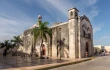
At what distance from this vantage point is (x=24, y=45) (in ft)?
140

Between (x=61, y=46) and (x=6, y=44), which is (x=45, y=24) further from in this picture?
(x=6, y=44)

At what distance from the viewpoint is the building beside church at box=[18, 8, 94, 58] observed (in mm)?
27250

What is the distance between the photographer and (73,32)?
89.8 ft

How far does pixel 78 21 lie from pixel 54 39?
24.1ft

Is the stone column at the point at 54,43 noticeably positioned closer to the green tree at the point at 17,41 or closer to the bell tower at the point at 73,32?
the bell tower at the point at 73,32

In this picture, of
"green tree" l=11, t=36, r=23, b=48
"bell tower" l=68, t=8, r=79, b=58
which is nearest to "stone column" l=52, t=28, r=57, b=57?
"bell tower" l=68, t=8, r=79, b=58

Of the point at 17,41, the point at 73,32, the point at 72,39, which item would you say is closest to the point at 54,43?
the point at 72,39

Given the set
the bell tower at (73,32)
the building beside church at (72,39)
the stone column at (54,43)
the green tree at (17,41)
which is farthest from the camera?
the green tree at (17,41)

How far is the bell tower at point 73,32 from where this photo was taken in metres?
26.8

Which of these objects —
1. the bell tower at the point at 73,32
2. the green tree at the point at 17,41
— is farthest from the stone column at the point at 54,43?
the green tree at the point at 17,41

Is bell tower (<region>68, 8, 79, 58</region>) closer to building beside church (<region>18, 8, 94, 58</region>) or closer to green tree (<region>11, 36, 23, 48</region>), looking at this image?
building beside church (<region>18, 8, 94, 58</region>)

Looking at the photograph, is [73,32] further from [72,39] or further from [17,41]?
[17,41]

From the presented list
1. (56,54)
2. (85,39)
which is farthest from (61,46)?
(85,39)

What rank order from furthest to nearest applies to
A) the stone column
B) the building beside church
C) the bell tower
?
the stone column < the building beside church < the bell tower
